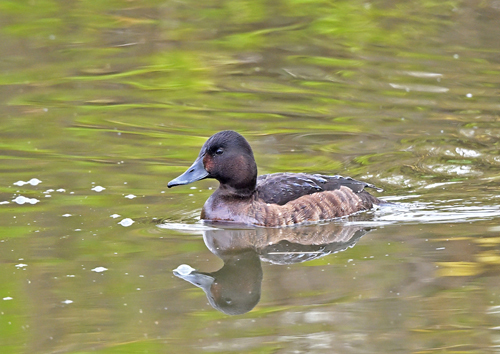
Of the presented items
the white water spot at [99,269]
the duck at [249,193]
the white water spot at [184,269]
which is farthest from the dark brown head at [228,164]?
the white water spot at [99,269]

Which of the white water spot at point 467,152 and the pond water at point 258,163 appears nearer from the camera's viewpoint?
the pond water at point 258,163

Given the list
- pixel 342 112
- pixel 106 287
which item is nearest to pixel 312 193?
pixel 106 287

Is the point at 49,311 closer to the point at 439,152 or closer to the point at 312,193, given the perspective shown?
the point at 312,193

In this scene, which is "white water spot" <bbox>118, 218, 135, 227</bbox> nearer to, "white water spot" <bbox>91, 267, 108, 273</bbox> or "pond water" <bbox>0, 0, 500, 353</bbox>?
"pond water" <bbox>0, 0, 500, 353</bbox>

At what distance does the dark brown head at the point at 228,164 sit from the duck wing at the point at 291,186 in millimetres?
182

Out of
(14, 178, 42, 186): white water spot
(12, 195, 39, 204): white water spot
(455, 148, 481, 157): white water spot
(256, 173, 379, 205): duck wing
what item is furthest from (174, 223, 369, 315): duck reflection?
(455, 148, 481, 157): white water spot

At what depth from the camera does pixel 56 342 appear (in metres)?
5.88

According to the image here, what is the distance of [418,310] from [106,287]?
2.45m

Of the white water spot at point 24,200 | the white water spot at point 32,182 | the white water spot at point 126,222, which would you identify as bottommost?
the white water spot at point 32,182

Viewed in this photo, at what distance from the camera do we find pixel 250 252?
26.6 ft

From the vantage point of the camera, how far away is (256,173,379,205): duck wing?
8984mm

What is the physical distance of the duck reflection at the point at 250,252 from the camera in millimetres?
6875

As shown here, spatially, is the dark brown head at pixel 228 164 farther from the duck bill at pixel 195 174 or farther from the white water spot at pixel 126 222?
the white water spot at pixel 126 222

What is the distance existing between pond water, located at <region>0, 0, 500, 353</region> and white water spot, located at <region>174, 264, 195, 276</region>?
19 mm
